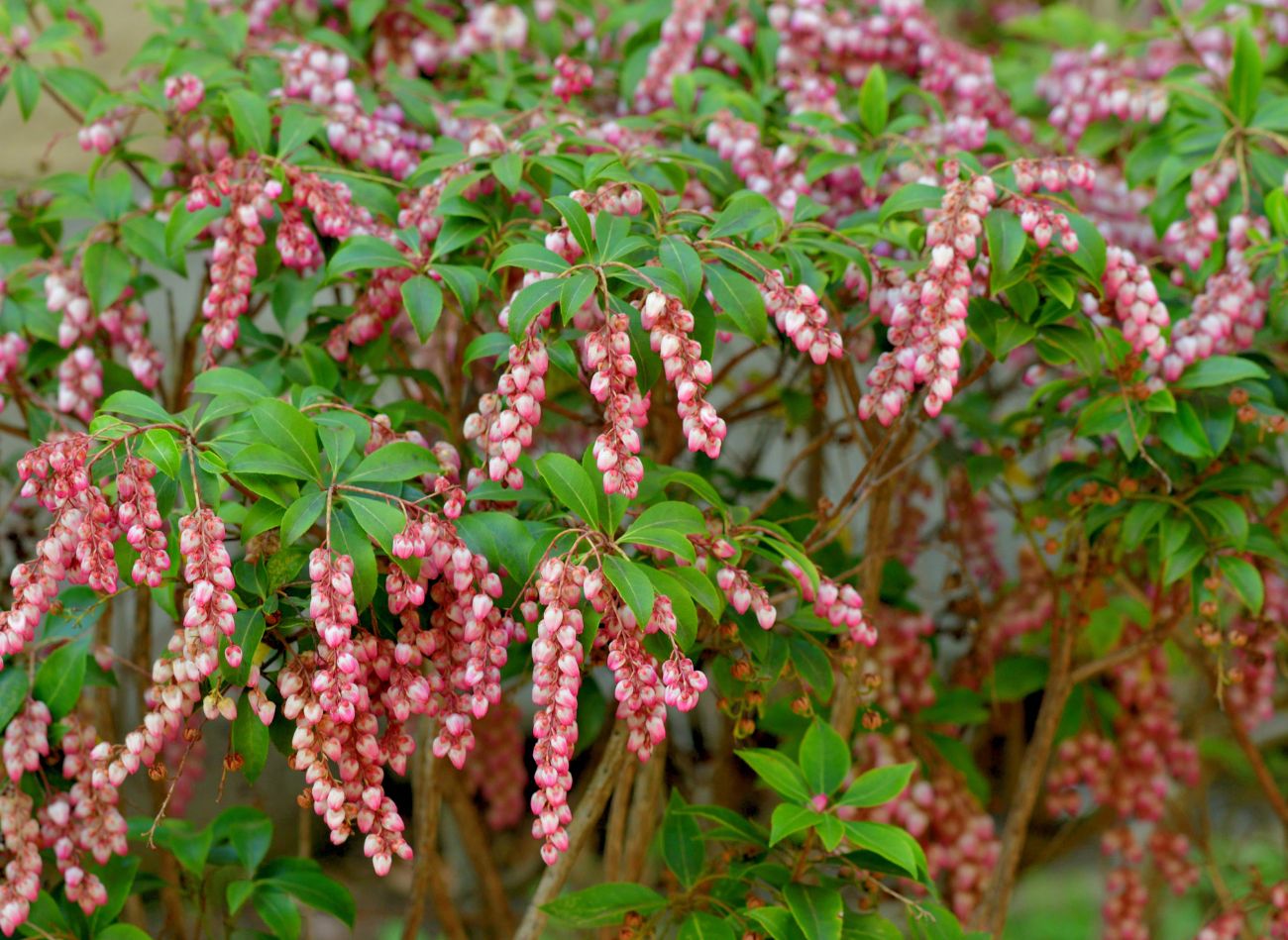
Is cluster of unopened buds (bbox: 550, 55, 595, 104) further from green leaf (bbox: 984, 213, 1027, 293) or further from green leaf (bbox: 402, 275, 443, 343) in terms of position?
green leaf (bbox: 984, 213, 1027, 293)

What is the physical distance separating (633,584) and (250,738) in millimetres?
481

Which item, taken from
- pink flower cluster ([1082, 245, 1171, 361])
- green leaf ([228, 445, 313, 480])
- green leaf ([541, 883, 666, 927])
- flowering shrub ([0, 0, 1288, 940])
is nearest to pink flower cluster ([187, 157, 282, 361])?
flowering shrub ([0, 0, 1288, 940])

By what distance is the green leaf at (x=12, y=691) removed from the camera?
1636mm

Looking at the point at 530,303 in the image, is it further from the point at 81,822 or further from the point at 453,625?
the point at 81,822

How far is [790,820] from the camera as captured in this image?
1519 mm

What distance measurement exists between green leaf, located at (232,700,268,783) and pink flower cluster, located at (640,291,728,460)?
22.9 inches

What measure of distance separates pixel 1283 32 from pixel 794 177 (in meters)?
1.44

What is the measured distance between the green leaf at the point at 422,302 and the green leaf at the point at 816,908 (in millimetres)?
845

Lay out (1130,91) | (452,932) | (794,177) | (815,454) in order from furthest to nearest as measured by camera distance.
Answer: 1. (815,454)
2. (452,932)
3. (1130,91)
4. (794,177)

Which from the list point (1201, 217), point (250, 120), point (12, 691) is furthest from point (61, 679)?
point (1201, 217)

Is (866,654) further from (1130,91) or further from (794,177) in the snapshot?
(1130,91)

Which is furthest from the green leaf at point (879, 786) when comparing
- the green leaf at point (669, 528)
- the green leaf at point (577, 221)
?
the green leaf at point (577, 221)

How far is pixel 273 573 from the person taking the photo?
1.40 meters

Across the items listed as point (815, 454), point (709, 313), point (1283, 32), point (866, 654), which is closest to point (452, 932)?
point (866, 654)
